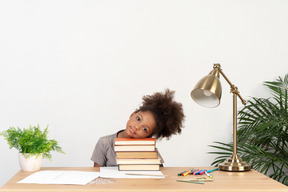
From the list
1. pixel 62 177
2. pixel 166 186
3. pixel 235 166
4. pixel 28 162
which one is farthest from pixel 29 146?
pixel 235 166

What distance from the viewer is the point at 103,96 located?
135 inches

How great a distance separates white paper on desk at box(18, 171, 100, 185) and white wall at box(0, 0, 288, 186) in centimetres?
160

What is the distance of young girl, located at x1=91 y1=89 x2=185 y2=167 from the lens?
2051mm

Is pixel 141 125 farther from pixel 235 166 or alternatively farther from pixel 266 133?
pixel 266 133

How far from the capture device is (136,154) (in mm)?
1853

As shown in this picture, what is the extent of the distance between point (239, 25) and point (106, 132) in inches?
61.6

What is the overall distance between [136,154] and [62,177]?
1.21 ft

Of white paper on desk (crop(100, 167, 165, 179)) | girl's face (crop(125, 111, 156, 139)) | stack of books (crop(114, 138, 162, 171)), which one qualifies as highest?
girl's face (crop(125, 111, 156, 139))

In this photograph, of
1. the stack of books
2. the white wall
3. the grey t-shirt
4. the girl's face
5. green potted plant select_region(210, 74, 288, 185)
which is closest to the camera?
the stack of books

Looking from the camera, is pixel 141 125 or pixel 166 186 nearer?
pixel 166 186

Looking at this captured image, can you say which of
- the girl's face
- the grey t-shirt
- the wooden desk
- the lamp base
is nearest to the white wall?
the grey t-shirt

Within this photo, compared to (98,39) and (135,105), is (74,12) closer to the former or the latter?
(98,39)

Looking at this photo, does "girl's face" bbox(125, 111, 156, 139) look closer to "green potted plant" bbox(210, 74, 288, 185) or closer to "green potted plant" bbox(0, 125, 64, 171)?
"green potted plant" bbox(0, 125, 64, 171)

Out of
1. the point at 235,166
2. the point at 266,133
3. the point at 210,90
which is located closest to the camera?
the point at 210,90
